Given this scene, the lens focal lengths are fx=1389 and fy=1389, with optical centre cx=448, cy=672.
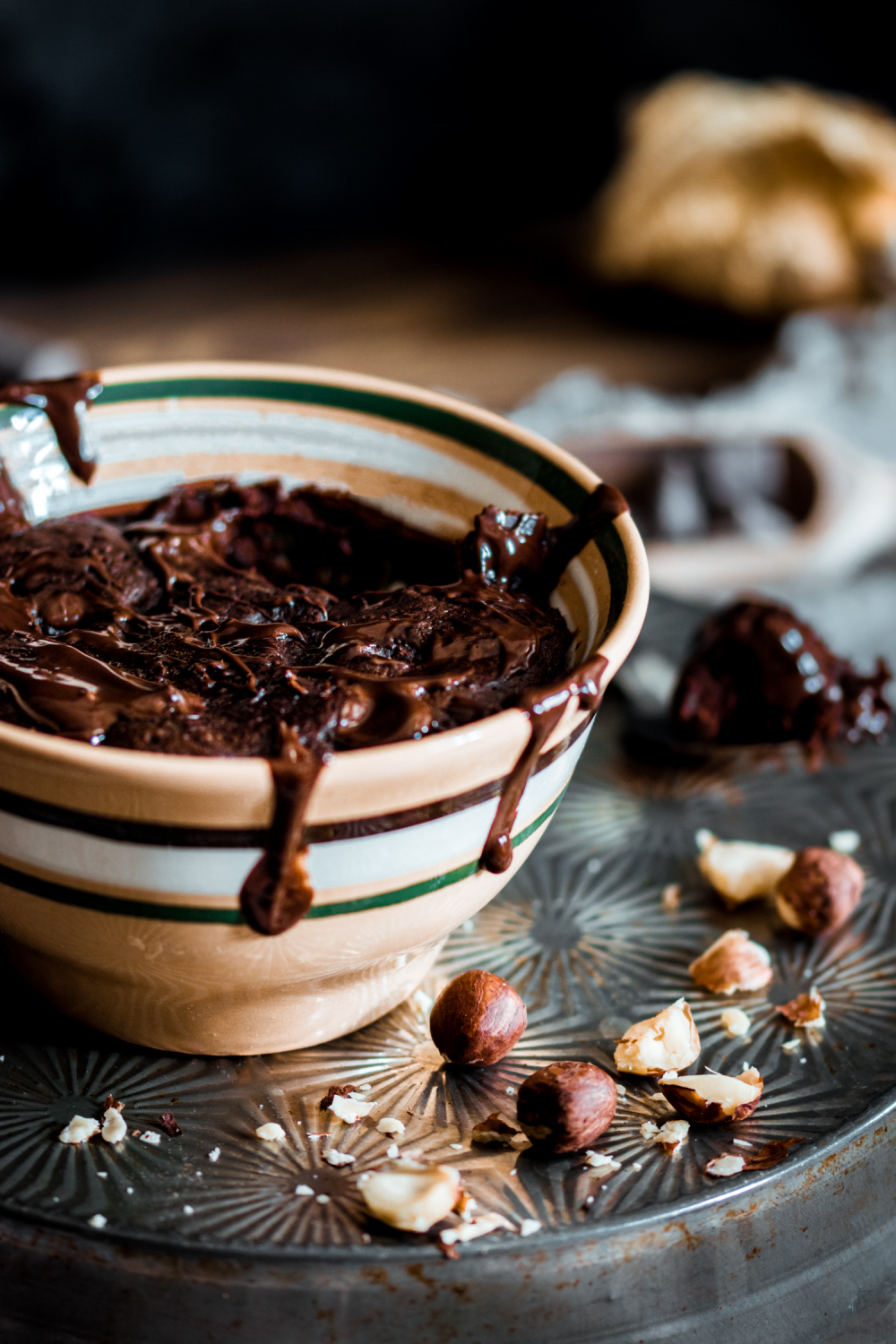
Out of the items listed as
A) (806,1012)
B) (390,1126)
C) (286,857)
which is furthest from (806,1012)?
(286,857)

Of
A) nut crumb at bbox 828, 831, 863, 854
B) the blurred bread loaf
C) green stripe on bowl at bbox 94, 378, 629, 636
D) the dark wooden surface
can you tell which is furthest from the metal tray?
the blurred bread loaf

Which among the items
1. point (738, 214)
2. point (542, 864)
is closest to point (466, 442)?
point (542, 864)

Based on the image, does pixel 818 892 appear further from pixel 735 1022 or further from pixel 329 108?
pixel 329 108

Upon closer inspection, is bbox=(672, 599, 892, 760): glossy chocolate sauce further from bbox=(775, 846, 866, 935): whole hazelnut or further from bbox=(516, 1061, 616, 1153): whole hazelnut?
bbox=(516, 1061, 616, 1153): whole hazelnut

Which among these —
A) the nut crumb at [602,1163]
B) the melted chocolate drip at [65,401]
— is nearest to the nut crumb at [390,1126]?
the nut crumb at [602,1163]

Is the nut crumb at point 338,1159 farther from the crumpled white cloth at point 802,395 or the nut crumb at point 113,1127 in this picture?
the crumpled white cloth at point 802,395
